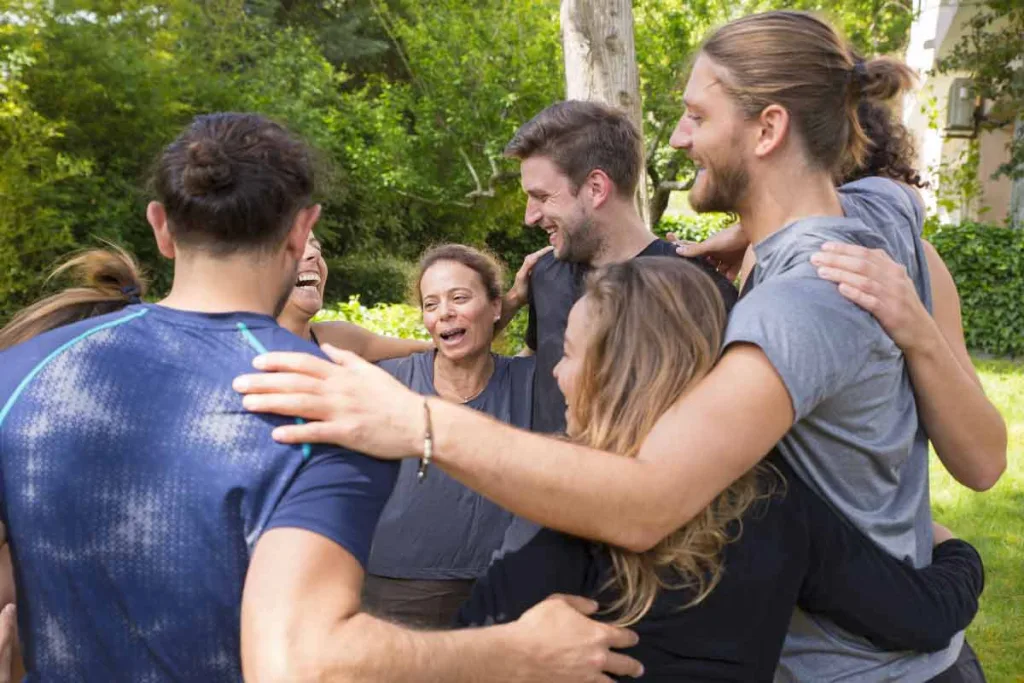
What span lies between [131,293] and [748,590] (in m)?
1.66

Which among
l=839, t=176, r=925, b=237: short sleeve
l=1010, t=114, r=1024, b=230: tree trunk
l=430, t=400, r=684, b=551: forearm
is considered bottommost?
l=1010, t=114, r=1024, b=230: tree trunk

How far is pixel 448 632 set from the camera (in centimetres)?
188

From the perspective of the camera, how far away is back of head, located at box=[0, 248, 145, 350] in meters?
2.56

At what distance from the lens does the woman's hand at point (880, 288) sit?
6.76 ft

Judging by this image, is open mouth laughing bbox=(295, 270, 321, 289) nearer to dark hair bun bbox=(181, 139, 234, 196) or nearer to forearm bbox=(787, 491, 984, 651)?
dark hair bun bbox=(181, 139, 234, 196)

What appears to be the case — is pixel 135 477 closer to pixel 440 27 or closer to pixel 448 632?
pixel 448 632

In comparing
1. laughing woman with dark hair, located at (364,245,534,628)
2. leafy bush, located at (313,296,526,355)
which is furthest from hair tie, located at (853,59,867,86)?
leafy bush, located at (313,296,526,355)

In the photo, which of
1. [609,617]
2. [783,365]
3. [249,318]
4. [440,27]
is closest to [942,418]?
[783,365]

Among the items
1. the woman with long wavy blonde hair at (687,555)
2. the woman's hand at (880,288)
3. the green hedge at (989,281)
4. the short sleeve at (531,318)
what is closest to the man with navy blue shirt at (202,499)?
the woman with long wavy blonde hair at (687,555)

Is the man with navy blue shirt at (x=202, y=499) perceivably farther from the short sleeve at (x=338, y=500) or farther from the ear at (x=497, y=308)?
the ear at (x=497, y=308)

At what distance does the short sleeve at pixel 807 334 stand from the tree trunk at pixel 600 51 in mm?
4497

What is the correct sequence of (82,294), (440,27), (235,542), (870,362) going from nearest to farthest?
(235,542)
(870,362)
(82,294)
(440,27)

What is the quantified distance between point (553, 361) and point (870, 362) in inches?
71.3

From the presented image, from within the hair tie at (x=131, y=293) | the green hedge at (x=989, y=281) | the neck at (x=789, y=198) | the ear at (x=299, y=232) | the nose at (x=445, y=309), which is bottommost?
the green hedge at (x=989, y=281)
